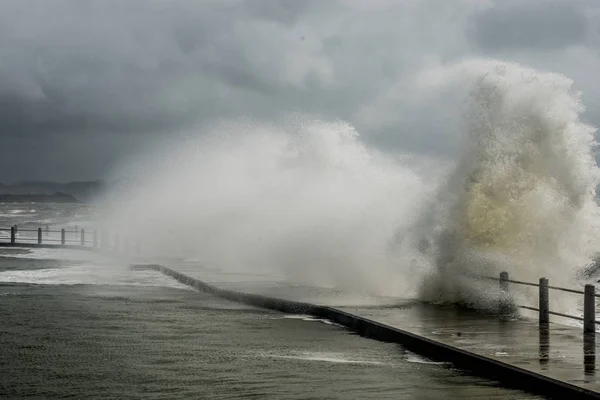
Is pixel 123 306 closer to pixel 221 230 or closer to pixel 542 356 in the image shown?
pixel 542 356

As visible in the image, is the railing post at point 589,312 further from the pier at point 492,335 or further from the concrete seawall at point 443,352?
the concrete seawall at point 443,352

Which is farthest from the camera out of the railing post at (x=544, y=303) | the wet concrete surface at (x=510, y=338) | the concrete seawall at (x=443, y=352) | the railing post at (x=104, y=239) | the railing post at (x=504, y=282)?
the railing post at (x=104, y=239)

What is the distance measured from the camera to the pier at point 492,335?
10.6m

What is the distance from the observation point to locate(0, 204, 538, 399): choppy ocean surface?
10109mm

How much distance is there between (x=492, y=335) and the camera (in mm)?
14219

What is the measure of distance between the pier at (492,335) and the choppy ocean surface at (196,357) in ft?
0.99

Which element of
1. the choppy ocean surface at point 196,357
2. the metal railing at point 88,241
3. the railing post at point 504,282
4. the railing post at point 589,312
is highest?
the metal railing at point 88,241

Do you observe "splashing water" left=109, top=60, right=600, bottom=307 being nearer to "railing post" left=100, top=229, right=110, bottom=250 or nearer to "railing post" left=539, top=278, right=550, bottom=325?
"railing post" left=539, top=278, right=550, bottom=325

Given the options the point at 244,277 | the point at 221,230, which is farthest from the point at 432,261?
the point at 221,230

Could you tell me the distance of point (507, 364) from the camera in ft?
36.3

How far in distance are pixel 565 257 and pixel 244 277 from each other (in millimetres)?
9930

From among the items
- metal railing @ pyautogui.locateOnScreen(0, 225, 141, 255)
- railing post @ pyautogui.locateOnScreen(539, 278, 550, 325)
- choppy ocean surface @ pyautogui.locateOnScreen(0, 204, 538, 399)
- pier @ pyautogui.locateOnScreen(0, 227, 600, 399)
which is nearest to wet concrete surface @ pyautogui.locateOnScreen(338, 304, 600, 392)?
pier @ pyautogui.locateOnScreen(0, 227, 600, 399)

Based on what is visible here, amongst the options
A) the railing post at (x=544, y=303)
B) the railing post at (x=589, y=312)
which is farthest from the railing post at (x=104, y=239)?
the railing post at (x=589, y=312)

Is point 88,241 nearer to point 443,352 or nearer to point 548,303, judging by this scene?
point 548,303
